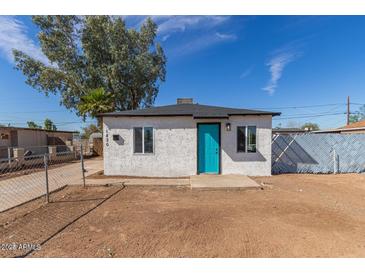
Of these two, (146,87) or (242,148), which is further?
(146,87)

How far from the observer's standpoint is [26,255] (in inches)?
112

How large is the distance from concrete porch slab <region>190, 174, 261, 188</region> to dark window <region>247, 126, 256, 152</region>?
4.34ft

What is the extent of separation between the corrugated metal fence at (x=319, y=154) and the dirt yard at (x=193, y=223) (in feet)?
9.19

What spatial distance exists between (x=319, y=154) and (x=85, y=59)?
784 inches

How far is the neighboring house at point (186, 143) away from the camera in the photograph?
826cm

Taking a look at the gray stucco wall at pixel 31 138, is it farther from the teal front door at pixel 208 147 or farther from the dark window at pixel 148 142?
the teal front door at pixel 208 147

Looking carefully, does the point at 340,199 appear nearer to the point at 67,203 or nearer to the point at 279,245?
the point at 279,245

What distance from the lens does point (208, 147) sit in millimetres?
8359

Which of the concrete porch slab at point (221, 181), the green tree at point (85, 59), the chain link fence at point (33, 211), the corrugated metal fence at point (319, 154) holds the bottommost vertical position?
the chain link fence at point (33, 211)

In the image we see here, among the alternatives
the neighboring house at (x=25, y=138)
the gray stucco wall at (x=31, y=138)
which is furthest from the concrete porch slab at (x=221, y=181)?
the gray stucco wall at (x=31, y=138)

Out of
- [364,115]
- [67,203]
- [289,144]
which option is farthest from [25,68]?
[364,115]

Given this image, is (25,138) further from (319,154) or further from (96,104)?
(319,154)

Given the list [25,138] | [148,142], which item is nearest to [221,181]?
[148,142]
